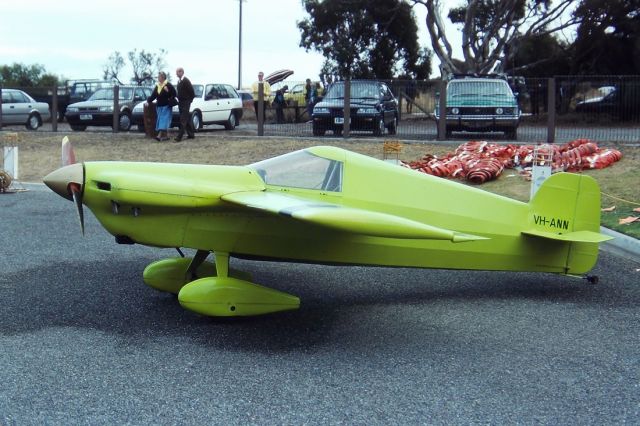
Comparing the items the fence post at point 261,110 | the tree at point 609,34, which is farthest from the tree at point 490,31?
the fence post at point 261,110

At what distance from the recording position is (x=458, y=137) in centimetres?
2183

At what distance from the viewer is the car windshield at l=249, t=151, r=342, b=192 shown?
7.00m

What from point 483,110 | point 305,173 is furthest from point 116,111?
point 305,173

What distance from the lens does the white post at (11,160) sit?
663 inches

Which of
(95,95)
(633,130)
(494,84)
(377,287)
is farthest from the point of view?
(95,95)

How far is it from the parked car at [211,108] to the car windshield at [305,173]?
59.9ft

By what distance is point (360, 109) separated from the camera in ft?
73.5

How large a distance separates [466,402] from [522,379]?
672 mm

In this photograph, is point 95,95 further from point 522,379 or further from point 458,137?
point 522,379

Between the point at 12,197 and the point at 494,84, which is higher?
the point at 494,84

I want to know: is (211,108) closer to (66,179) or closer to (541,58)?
(66,179)

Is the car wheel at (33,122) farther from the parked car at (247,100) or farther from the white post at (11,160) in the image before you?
the white post at (11,160)

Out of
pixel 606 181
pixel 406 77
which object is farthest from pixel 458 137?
pixel 406 77

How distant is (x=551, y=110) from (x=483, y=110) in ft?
6.19
